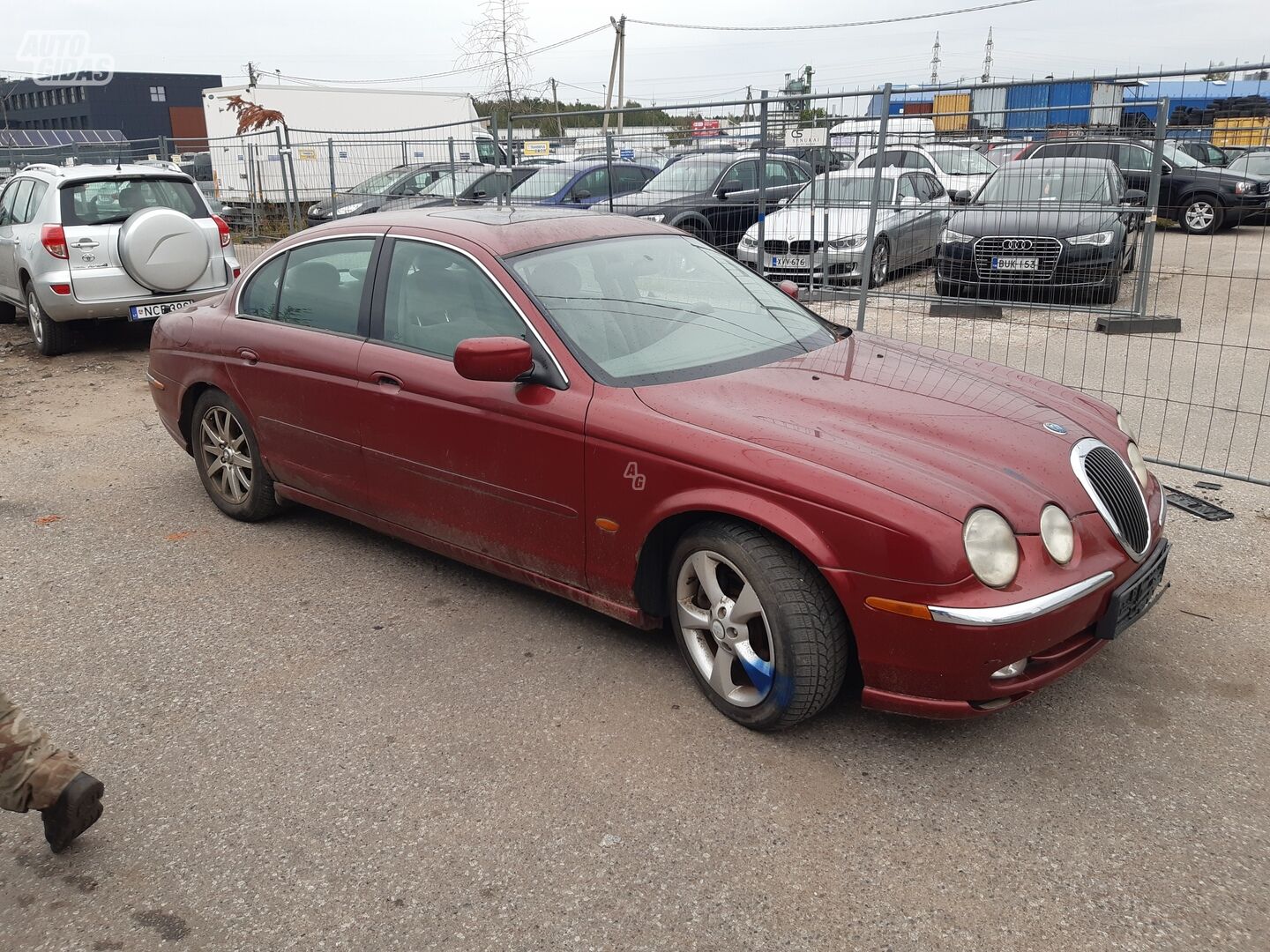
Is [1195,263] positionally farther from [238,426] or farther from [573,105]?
[573,105]

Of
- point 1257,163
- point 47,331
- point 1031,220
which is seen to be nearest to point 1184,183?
point 1031,220


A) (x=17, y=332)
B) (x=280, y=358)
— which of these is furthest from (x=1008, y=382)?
(x=17, y=332)

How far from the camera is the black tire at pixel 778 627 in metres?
3.17

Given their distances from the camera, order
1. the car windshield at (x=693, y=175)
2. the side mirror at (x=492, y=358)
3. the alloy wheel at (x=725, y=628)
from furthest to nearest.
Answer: the car windshield at (x=693, y=175) < the side mirror at (x=492, y=358) < the alloy wheel at (x=725, y=628)

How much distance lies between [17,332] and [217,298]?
7.56 metres

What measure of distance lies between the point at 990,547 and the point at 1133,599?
0.65 metres

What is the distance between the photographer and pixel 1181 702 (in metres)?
3.55

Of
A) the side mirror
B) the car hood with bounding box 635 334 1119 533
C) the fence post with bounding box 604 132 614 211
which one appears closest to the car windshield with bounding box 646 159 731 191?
the fence post with bounding box 604 132 614 211

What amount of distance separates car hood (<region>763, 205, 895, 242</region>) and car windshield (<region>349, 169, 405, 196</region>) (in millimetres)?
7944

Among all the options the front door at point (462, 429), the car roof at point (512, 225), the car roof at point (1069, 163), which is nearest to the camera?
the front door at point (462, 429)

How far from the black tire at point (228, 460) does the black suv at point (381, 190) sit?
453 inches

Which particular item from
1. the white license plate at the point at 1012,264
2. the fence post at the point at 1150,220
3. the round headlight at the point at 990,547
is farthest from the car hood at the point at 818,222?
the round headlight at the point at 990,547

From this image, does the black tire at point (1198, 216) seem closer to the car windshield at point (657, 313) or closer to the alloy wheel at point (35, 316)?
the car windshield at point (657, 313)

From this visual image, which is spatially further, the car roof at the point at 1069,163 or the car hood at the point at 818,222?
the car hood at the point at 818,222
